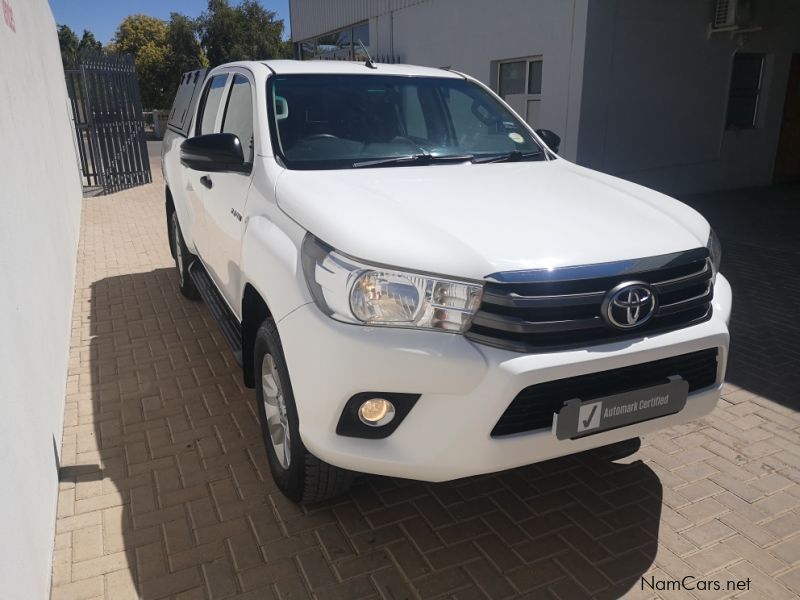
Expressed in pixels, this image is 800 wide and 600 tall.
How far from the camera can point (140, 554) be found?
260cm

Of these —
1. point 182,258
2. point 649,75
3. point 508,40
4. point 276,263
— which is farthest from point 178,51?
point 276,263

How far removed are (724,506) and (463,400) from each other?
5.29 feet

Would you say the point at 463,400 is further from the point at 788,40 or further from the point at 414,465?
the point at 788,40

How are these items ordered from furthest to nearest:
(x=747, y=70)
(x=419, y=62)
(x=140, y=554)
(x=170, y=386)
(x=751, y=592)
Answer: (x=419, y=62) → (x=747, y=70) → (x=170, y=386) → (x=140, y=554) → (x=751, y=592)

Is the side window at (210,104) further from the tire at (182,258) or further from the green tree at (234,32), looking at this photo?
the green tree at (234,32)

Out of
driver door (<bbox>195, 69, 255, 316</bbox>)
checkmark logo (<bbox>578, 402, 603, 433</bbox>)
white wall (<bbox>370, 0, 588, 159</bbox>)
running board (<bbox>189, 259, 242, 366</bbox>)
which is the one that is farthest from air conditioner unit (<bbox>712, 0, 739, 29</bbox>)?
checkmark logo (<bbox>578, 402, 603, 433</bbox>)

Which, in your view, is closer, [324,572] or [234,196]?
[324,572]

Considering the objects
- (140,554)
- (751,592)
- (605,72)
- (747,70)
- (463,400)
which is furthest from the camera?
(747,70)

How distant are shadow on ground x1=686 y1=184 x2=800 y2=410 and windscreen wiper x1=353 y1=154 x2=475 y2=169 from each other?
243 cm

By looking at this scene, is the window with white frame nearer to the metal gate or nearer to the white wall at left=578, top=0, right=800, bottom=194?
the white wall at left=578, top=0, right=800, bottom=194

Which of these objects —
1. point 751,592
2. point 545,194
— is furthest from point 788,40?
point 751,592

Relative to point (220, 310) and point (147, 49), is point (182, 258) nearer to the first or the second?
point (220, 310)

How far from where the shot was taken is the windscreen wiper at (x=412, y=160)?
10.4ft

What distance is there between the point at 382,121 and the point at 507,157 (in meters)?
0.74
